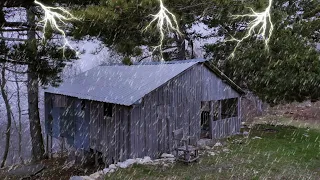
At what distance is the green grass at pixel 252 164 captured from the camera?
37.0 ft

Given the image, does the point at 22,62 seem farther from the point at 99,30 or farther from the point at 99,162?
the point at 99,162

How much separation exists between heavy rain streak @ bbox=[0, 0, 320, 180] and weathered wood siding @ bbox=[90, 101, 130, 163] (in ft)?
0.16

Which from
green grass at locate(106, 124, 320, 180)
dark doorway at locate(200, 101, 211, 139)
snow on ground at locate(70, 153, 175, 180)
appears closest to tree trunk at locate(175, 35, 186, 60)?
dark doorway at locate(200, 101, 211, 139)

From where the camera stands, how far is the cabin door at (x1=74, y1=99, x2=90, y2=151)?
16391mm

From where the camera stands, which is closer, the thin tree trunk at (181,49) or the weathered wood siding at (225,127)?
the weathered wood siding at (225,127)

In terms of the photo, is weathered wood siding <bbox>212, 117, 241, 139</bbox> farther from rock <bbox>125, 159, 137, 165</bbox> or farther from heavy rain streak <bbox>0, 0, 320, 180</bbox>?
rock <bbox>125, 159, 137, 165</bbox>

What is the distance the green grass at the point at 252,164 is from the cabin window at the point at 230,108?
2.26 meters

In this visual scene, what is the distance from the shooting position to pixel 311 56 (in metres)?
17.1

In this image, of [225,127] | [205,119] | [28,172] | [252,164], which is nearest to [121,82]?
[28,172]

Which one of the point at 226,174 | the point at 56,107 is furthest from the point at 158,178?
the point at 56,107

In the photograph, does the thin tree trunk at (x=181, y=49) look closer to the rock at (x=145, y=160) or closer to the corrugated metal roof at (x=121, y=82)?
the corrugated metal roof at (x=121, y=82)

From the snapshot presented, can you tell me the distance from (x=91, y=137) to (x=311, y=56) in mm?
11941

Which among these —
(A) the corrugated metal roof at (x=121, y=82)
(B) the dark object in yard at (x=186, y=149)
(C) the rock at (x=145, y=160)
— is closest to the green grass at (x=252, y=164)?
(B) the dark object in yard at (x=186, y=149)

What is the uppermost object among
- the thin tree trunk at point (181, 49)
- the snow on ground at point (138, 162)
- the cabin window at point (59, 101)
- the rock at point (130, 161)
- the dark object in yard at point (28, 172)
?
the thin tree trunk at point (181, 49)
